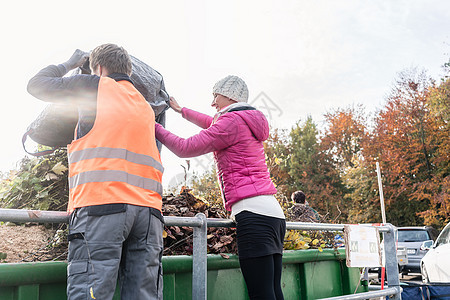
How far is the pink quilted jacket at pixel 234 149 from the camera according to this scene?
2.38 meters

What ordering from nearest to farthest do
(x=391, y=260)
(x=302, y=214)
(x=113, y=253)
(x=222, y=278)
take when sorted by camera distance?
(x=113, y=253) < (x=222, y=278) < (x=391, y=260) < (x=302, y=214)

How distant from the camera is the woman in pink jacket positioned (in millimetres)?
2297

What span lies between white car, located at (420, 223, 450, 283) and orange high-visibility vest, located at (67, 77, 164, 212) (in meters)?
7.95

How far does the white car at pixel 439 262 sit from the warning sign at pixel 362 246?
223 inches

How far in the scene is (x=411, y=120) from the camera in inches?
850

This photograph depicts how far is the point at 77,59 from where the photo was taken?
214cm

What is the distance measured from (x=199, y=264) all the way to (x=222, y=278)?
371 mm

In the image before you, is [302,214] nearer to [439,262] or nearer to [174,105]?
[174,105]

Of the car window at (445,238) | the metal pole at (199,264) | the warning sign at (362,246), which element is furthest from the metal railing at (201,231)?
the car window at (445,238)

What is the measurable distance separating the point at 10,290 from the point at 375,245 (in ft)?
8.86

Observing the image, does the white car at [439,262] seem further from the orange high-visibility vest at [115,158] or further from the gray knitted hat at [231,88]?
the orange high-visibility vest at [115,158]

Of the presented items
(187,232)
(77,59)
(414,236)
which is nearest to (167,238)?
(187,232)

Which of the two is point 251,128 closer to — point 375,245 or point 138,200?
point 138,200

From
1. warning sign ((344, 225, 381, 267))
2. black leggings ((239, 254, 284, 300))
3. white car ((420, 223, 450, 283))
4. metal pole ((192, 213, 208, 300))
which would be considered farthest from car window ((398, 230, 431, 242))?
metal pole ((192, 213, 208, 300))
